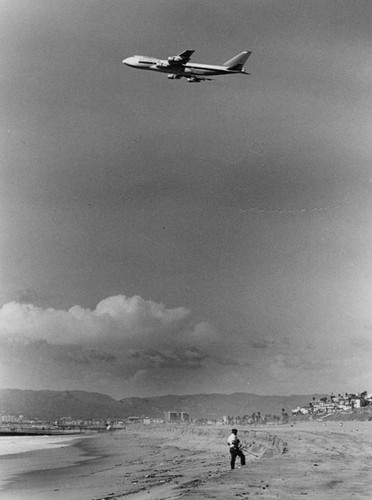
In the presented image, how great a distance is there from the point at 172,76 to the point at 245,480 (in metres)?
41.4

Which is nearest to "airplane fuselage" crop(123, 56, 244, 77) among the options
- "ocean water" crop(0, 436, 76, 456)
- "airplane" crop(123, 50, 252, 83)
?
"airplane" crop(123, 50, 252, 83)

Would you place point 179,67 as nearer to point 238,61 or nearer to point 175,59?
point 175,59

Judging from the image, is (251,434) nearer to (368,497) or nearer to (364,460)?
(364,460)

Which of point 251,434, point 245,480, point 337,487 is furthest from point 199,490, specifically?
point 251,434

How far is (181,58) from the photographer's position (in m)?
51.1

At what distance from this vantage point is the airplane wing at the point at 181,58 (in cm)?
5050

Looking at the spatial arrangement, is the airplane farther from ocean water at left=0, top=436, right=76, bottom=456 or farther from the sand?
ocean water at left=0, top=436, right=76, bottom=456

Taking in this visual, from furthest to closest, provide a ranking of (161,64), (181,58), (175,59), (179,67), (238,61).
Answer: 1. (238,61)
2. (161,64)
3. (179,67)
4. (175,59)
5. (181,58)

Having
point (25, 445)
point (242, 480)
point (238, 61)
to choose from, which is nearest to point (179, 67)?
point (238, 61)

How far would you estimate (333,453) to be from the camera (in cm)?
2758

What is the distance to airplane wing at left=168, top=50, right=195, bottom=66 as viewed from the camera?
50500mm

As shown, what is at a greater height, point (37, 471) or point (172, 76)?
point (172, 76)

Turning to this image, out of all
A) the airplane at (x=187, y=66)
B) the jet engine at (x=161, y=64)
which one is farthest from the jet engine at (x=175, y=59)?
the jet engine at (x=161, y=64)

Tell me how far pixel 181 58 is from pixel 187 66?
1.52 metres
